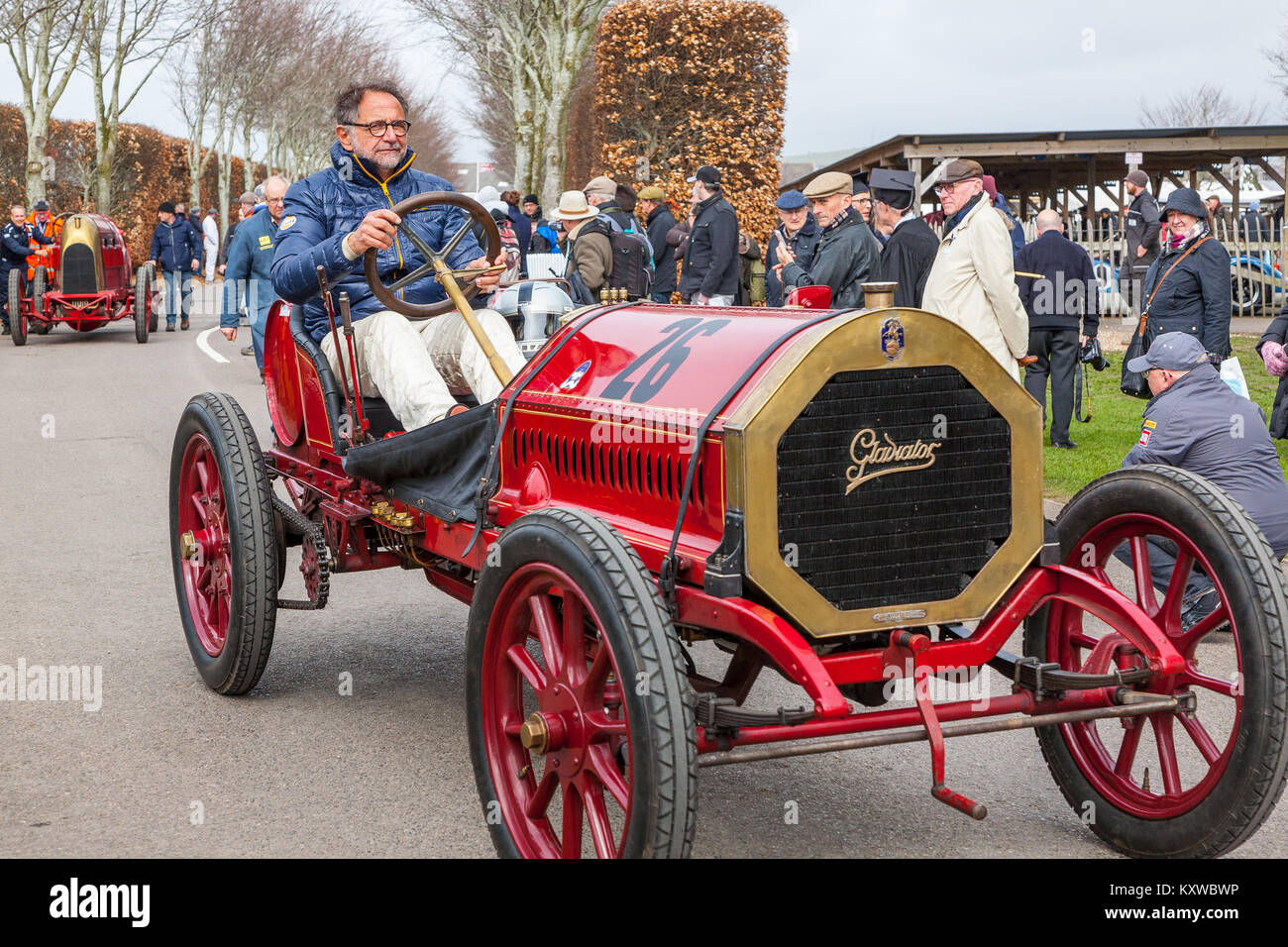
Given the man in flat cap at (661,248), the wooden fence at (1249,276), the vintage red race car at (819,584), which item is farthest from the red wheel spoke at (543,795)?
the wooden fence at (1249,276)

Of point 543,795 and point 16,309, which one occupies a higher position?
point 16,309

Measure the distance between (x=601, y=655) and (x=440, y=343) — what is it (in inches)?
81.4

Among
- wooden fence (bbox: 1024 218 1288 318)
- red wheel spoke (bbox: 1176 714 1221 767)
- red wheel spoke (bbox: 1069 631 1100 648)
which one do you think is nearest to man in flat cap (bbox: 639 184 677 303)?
wooden fence (bbox: 1024 218 1288 318)

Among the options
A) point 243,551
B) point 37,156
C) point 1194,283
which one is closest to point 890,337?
point 243,551

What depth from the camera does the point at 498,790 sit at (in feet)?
10.6

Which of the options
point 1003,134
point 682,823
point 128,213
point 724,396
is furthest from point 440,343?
point 128,213

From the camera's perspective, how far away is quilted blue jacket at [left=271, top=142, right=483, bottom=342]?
470 centimetres

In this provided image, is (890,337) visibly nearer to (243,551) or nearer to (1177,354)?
(243,551)

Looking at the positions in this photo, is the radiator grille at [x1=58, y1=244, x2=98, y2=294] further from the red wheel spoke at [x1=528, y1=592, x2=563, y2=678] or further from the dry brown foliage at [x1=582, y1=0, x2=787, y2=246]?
the red wheel spoke at [x1=528, y1=592, x2=563, y2=678]

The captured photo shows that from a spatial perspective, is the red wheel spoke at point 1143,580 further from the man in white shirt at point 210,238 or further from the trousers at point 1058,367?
the man in white shirt at point 210,238

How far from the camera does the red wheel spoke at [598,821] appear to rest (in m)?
2.93

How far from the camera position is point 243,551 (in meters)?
4.46

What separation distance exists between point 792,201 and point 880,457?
703 cm

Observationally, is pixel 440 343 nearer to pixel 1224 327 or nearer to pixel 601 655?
pixel 601 655
